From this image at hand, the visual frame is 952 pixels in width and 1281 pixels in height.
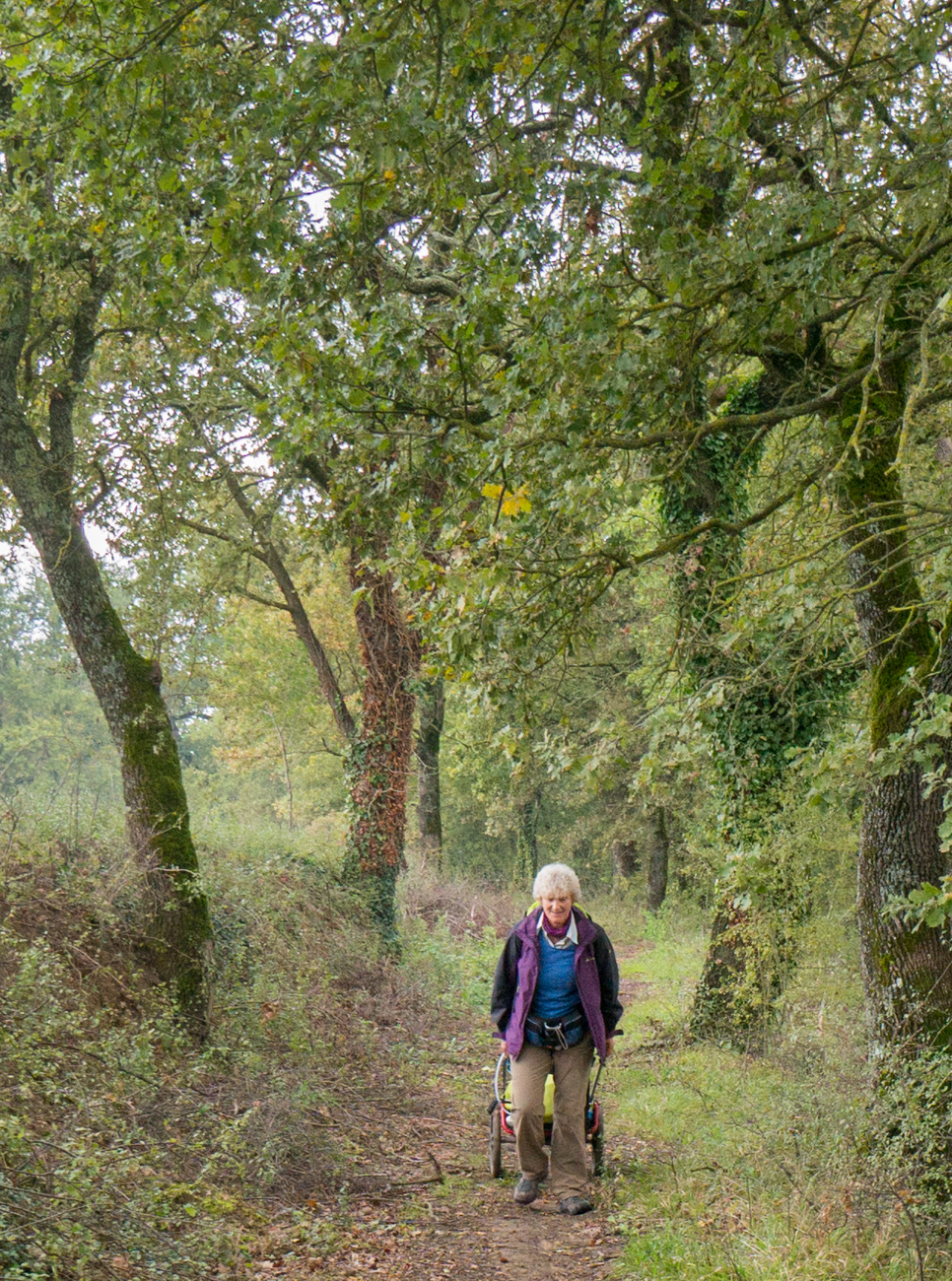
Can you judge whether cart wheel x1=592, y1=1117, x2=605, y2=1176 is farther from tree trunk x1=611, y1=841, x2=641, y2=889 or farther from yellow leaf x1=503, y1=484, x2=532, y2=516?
tree trunk x1=611, y1=841, x2=641, y2=889

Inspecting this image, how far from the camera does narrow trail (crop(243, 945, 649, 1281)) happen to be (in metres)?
5.26

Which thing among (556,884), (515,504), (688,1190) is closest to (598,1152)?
(688,1190)

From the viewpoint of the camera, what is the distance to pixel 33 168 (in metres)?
7.79

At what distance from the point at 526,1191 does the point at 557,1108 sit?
53cm

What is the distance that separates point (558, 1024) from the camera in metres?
6.25

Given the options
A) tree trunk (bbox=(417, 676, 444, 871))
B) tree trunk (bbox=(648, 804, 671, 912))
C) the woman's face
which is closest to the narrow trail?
the woman's face

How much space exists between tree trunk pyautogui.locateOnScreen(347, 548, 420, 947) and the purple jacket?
22.7 feet

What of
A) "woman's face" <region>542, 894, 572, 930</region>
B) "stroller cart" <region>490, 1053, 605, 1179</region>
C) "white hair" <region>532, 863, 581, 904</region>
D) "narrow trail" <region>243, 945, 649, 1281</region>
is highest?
"white hair" <region>532, 863, 581, 904</region>

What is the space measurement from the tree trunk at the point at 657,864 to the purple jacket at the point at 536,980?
19702 mm

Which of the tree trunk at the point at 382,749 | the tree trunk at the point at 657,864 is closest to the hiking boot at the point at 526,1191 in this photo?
the tree trunk at the point at 382,749

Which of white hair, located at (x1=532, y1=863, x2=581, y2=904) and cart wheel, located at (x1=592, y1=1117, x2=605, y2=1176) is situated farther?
cart wheel, located at (x1=592, y1=1117, x2=605, y2=1176)

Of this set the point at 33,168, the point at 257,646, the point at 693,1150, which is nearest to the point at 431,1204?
the point at 693,1150

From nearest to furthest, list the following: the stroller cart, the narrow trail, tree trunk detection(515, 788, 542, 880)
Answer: the narrow trail, the stroller cart, tree trunk detection(515, 788, 542, 880)

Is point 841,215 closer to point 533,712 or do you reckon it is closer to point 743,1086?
point 533,712
